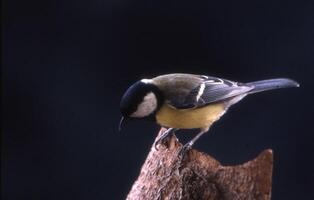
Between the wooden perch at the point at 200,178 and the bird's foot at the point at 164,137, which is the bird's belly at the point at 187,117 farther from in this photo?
the wooden perch at the point at 200,178

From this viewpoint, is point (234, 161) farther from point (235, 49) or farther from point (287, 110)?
point (235, 49)

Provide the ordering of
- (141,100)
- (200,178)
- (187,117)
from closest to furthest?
(200,178), (141,100), (187,117)

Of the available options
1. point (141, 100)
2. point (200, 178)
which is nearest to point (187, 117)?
point (141, 100)

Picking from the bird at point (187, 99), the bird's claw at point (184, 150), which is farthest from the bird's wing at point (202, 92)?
the bird's claw at point (184, 150)

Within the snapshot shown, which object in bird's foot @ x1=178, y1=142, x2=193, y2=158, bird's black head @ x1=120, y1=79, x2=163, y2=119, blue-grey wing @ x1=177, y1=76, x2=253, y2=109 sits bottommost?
bird's foot @ x1=178, y1=142, x2=193, y2=158

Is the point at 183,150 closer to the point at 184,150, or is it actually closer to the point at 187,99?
the point at 184,150

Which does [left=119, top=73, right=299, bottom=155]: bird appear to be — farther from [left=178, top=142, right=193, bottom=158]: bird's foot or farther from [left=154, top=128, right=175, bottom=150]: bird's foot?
[left=178, top=142, right=193, bottom=158]: bird's foot

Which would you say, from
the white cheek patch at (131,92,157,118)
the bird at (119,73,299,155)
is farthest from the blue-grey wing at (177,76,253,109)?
the white cheek patch at (131,92,157,118)
